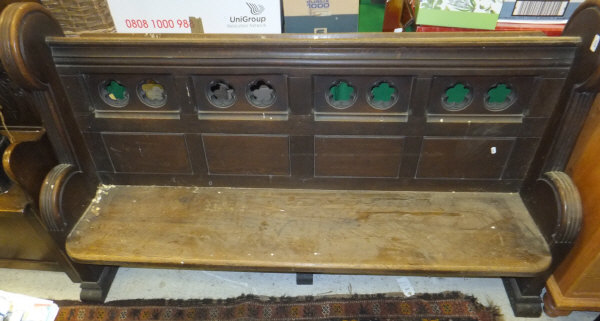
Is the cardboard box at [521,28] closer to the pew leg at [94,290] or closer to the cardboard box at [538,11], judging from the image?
the cardboard box at [538,11]

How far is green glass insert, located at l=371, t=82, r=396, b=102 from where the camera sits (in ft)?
4.59

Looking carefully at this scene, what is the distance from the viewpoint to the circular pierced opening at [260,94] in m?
1.39

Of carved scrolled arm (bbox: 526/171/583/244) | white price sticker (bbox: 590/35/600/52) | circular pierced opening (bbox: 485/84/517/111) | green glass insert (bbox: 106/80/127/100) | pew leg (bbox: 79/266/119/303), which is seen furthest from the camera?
pew leg (bbox: 79/266/119/303)

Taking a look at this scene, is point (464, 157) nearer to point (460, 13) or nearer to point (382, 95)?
point (382, 95)

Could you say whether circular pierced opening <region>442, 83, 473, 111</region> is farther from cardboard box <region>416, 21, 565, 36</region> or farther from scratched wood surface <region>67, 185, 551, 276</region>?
scratched wood surface <region>67, 185, 551, 276</region>

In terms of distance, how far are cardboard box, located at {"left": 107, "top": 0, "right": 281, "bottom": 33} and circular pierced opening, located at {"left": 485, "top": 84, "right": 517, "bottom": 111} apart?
2.66 ft

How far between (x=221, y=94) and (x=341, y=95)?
458 mm

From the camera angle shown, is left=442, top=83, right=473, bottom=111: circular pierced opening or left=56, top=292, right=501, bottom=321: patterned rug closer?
left=442, top=83, right=473, bottom=111: circular pierced opening

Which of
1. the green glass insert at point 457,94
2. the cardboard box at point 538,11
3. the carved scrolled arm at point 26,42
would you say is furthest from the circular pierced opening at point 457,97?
the carved scrolled arm at point 26,42

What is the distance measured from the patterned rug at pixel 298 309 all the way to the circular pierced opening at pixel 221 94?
827 millimetres

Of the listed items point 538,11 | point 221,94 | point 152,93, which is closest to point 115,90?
point 152,93

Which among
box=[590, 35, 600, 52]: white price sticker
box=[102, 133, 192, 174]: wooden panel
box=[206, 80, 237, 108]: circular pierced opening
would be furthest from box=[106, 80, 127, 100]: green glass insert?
box=[590, 35, 600, 52]: white price sticker

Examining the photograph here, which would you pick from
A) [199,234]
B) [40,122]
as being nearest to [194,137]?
[199,234]

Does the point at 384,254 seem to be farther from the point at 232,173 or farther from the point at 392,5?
the point at 392,5
